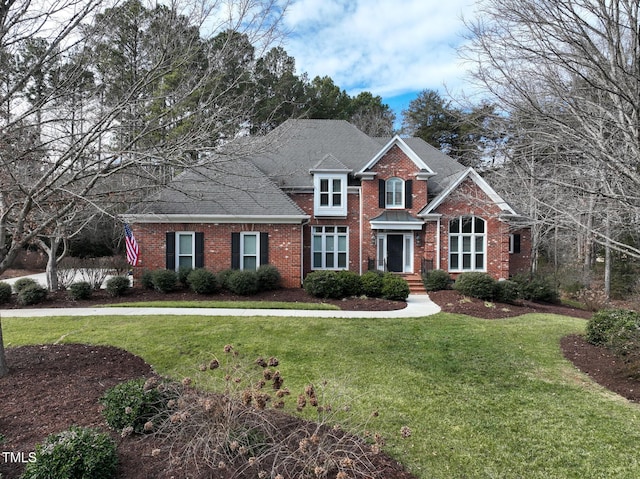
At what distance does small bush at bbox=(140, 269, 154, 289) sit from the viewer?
44.4ft

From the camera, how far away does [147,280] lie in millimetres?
13602

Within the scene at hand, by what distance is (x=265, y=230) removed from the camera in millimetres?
14523

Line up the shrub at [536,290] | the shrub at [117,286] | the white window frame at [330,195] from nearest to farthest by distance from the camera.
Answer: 1. the shrub at [117,286]
2. the shrub at [536,290]
3. the white window frame at [330,195]

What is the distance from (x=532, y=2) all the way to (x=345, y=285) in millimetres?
9401

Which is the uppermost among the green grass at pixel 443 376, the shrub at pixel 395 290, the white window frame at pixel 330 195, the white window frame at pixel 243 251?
the white window frame at pixel 330 195

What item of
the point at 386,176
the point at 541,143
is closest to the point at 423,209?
the point at 386,176

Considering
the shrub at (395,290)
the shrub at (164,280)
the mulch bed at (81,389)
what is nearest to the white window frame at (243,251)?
the shrub at (164,280)

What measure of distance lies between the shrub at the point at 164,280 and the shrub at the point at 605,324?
1214cm

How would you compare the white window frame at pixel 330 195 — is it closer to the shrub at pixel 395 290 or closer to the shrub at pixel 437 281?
the shrub at pixel 437 281

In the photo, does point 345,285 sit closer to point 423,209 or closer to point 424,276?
point 424,276

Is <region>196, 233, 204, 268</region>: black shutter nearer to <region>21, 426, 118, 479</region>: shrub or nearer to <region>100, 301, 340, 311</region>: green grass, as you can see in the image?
<region>100, 301, 340, 311</region>: green grass

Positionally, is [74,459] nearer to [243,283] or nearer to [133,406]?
[133,406]

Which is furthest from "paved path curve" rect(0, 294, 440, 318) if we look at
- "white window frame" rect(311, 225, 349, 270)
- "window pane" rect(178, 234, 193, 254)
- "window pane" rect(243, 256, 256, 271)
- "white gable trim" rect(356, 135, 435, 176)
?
"white gable trim" rect(356, 135, 435, 176)

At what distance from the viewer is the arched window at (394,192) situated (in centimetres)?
1669
